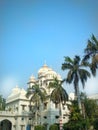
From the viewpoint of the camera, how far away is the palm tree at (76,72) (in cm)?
4603

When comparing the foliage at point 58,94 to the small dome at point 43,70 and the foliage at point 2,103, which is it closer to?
the small dome at point 43,70

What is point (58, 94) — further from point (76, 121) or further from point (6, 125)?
point (6, 125)

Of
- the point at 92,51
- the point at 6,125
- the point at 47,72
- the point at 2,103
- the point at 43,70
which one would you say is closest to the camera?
the point at 92,51

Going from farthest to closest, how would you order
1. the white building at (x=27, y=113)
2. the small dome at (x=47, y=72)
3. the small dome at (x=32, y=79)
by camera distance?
the small dome at (x=32, y=79) < the small dome at (x=47, y=72) < the white building at (x=27, y=113)

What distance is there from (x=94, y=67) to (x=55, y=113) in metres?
33.6

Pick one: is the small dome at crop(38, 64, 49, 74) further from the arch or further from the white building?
the arch

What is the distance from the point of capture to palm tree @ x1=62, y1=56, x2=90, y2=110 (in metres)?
46.0

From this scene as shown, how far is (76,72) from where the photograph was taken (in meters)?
46.6

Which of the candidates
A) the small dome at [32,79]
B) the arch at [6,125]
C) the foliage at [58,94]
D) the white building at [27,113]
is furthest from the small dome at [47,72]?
the foliage at [58,94]

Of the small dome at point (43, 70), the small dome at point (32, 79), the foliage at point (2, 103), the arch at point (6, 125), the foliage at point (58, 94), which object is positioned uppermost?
the small dome at point (43, 70)

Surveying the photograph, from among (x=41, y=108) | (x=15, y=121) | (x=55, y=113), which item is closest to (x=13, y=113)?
(x=15, y=121)

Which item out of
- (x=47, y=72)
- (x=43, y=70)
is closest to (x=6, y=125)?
(x=47, y=72)

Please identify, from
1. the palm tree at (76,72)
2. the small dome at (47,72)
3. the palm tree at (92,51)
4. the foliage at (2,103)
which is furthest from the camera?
the foliage at (2,103)

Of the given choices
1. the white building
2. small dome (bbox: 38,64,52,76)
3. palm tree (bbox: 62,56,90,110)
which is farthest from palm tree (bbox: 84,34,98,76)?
small dome (bbox: 38,64,52,76)
